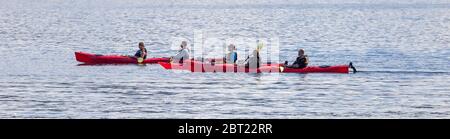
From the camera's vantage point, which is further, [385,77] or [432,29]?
[432,29]

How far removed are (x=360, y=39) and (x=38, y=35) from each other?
2390cm

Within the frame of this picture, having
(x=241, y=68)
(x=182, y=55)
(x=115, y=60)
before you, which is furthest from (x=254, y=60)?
(x=115, y=60)

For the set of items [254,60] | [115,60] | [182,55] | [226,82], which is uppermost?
[182,55]

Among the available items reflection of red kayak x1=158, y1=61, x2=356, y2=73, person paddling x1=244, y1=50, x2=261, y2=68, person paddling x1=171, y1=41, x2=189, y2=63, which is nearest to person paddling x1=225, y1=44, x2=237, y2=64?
reflection of red kayak x1=158, y1=61, x2=356, y2=73

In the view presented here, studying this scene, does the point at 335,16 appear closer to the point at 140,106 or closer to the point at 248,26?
the point at 248,26

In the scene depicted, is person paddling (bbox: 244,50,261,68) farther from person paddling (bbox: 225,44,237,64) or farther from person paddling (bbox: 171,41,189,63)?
person paddling (bbox: 171,41,189,63)

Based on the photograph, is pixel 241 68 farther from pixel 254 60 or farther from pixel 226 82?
pixel 226 82

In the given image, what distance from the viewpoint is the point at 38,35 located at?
74500mm

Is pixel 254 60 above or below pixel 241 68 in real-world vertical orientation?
above

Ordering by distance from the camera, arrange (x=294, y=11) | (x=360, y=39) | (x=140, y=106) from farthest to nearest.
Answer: (x=294, y=11), (x=360, y=39), (x=140, y=106)

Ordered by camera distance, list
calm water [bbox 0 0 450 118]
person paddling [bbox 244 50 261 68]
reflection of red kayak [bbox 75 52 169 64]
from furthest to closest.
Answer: reflection of red kayak [bbox 75 52 169 64]
person paddling [bbox 244 50 261 68]
calm water [bbox 0 0 450 118]

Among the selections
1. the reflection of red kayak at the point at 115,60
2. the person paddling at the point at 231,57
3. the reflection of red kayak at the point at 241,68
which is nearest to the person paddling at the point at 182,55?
the reflection of red kayak at the point at 241,68
